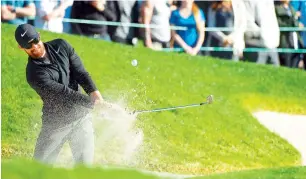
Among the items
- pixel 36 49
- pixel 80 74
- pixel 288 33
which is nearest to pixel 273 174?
pixel 80 74

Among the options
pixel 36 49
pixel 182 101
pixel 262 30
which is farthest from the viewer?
pixel 262 30

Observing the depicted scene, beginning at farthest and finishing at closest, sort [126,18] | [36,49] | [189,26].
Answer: [189,26], [126,18], [36,49]

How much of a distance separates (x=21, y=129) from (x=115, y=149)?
1.34 m

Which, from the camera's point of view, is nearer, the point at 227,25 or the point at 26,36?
the point at 26,36

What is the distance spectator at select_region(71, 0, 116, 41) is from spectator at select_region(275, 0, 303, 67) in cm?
288

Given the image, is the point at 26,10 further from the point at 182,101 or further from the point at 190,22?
the point at 190,22

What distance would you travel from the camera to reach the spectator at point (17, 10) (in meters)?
16.0

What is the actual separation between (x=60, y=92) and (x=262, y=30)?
26.8 feet

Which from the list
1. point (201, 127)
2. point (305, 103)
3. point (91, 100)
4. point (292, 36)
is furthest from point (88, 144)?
point (292, 36)

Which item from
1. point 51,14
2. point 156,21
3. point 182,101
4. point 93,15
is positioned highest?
point 51,14

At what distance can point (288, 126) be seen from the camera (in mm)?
A: 17422

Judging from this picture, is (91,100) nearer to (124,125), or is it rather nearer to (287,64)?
(124,125)

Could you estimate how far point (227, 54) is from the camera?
19.0 meters

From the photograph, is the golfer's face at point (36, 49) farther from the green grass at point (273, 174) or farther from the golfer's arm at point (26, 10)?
the golfer's arm at point (26, 10)
